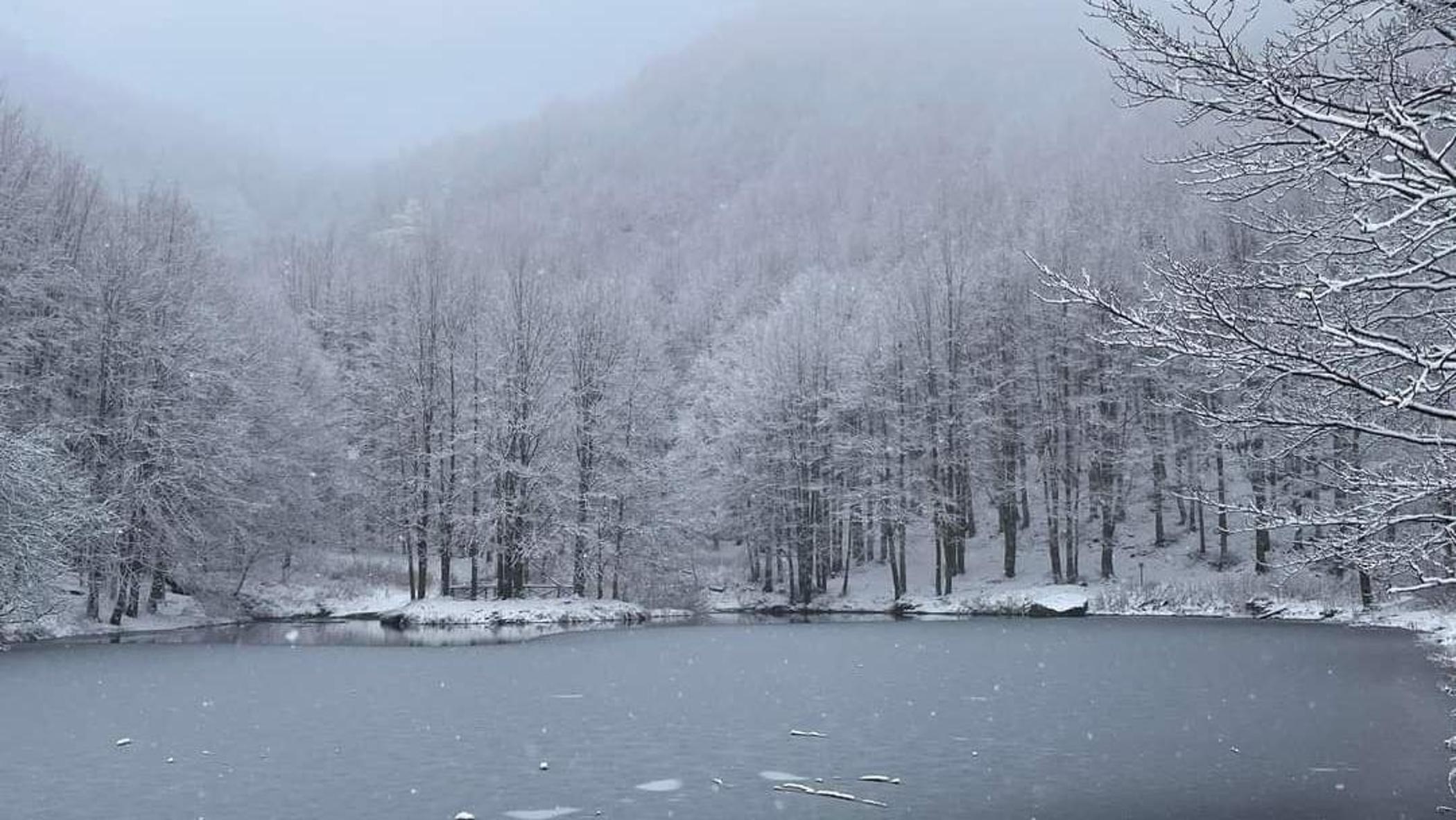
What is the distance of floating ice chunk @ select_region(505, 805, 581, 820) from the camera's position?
9516 mm

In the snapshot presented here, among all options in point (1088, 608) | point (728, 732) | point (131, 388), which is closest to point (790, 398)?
point (1088, 608)

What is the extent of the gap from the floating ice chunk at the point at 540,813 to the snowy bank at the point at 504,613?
28220 millimetres

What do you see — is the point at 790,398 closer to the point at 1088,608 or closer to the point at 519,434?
the point at 519,434

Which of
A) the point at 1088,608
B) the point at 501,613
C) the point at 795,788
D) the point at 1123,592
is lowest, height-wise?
the point at 1088,608

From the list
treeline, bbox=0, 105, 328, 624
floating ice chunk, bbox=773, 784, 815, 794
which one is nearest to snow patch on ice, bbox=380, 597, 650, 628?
treeline, bbox=0, 105, 328, 624

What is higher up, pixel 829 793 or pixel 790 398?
pixel 790 398

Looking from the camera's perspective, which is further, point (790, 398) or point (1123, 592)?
point (790, 398)

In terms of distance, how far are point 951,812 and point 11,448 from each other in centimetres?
2152

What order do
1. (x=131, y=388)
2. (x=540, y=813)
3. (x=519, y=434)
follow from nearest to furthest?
(x=540, y=813), (x=131, y=388), (x=519, y=434)

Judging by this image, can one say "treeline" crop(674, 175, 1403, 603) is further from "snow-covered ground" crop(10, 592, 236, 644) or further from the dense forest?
"snow-covered ground" crop(10, 592, 236, 644)

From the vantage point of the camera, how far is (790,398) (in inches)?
1861

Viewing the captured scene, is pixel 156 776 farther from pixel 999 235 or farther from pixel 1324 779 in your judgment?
pixel 999 235

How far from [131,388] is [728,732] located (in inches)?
1073

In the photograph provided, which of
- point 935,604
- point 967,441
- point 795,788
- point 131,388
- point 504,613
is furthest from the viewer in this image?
point 967,441
